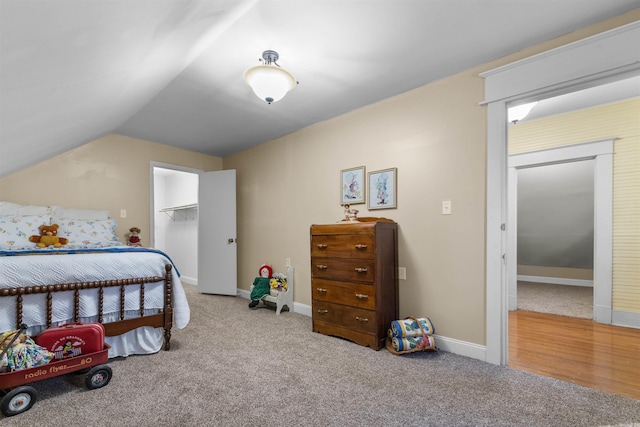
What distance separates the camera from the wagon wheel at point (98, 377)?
1.76 m

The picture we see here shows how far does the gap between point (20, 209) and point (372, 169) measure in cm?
378

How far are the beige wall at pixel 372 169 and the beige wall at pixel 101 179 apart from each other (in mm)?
12

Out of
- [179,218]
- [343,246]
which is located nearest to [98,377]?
[343,246]

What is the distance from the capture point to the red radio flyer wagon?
60.1 inches

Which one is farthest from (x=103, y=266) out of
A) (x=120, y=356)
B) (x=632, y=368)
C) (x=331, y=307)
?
(x=632, y=368)

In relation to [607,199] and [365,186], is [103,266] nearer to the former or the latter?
[365,186]

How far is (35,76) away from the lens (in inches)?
51.4

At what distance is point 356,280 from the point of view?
8.48 ft

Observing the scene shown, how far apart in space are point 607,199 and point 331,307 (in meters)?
3.32

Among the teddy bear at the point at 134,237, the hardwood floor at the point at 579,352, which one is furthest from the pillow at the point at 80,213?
the hardwood floor at the point at 579,352

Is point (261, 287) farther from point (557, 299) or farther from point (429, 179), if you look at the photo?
point (557, 299)

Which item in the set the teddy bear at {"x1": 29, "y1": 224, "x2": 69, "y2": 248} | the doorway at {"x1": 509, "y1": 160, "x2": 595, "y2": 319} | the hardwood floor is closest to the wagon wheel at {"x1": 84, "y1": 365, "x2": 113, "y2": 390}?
the teddy bear at {"x1": 29, "y1": 224, "x2": 69, "y2": 248}

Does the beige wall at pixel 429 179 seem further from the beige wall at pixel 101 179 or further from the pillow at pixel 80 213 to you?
the pillow at pixel 80 213

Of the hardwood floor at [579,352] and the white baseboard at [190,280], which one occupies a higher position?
the hardwood floor at [579,352]
